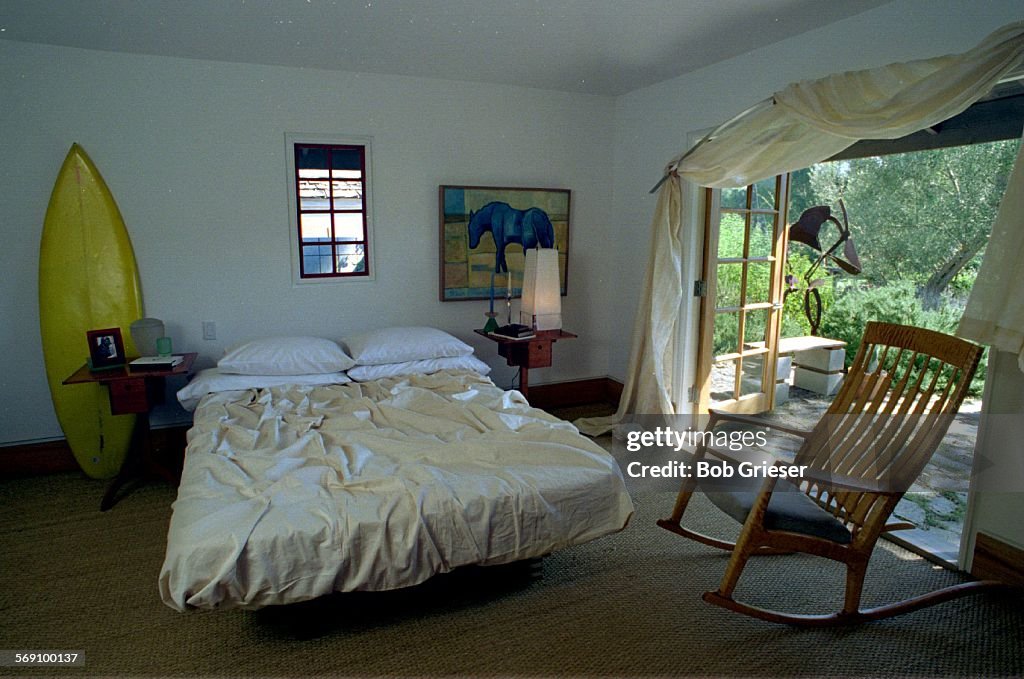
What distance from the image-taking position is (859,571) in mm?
2053

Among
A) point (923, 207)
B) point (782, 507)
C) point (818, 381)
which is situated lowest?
point (818, 381)

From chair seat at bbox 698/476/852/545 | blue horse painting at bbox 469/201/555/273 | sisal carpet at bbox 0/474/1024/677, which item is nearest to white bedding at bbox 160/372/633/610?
sisal carpet at bbox 0/474/1024/677

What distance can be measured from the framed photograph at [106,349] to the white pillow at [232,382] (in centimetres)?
36

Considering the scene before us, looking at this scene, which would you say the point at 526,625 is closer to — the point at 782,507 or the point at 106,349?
the point at 782,507

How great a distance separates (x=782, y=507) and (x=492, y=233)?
272 centimetres

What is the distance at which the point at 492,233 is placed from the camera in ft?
13.9

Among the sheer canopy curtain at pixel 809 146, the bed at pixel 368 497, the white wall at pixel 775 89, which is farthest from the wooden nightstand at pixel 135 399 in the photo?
the white wall at pixel 775 89

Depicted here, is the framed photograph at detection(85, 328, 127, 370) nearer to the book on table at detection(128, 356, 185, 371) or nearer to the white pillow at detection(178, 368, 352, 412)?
the book on table at detection(128, 356, 185, 371)

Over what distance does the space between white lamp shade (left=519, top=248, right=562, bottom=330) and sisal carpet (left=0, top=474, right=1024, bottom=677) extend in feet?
5.66

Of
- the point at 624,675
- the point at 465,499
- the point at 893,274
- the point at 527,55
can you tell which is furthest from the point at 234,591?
the point at 893,274

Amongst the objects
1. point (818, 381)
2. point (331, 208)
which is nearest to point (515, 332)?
point (331, 208)

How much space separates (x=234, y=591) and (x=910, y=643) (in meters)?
2.20

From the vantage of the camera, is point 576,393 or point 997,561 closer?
point 997,561

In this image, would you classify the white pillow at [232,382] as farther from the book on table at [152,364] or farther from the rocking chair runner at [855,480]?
→ the rocking chair runner at [855,480]
